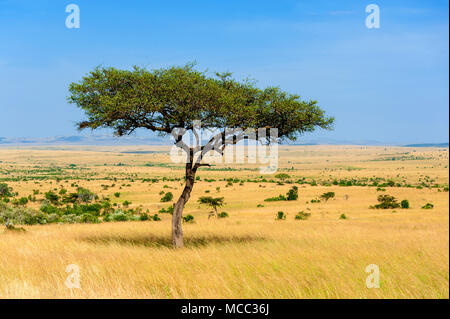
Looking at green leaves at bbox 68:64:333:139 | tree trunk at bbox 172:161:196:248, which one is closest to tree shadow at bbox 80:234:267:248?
tree trunk at bbox 172:161:196:248

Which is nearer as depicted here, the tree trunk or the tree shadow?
the tree trunk

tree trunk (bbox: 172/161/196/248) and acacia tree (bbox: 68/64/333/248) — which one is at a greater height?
acacia tree (bbox: 68/64/333/248)

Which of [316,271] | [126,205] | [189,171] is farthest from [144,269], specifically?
[126,205]

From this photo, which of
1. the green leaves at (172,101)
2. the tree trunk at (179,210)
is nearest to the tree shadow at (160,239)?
the tree trunk at (179,210)

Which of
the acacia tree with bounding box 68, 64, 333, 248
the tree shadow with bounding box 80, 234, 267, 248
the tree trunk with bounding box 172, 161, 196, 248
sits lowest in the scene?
the tree shadow with bounding box 80, 234, 267, 248

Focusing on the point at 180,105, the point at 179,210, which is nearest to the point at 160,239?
the point at 179,210

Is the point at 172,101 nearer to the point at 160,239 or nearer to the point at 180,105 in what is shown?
the point at 180,105

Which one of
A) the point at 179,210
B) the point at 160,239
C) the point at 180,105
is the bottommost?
the point at 160,239

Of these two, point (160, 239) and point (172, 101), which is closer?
point (172, 101)

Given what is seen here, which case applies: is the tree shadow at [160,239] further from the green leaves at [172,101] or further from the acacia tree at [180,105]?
the green leaves at [172,101]

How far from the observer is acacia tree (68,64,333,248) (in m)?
16.5

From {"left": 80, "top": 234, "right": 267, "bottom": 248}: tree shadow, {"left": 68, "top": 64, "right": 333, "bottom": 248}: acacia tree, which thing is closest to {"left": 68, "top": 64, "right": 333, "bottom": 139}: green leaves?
{"left": 68, "top": 64, "right": 333, "bottom": 248}: acacia tree

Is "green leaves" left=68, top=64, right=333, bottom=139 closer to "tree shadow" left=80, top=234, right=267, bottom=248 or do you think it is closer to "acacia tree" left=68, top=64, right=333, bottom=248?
"acacia tree" left=68, top=64, right=333, bottom=248

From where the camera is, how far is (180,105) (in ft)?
55.0
